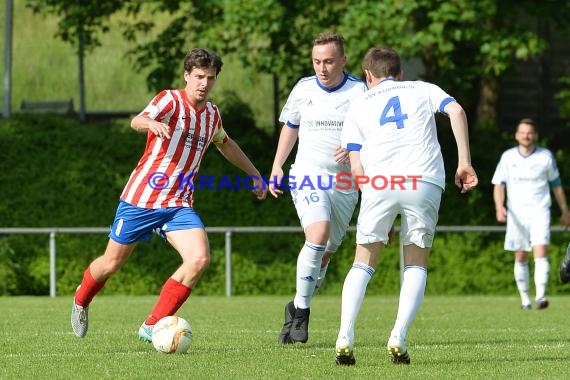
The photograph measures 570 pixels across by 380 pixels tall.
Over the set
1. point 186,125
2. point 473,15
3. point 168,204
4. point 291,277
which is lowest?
point 291,277

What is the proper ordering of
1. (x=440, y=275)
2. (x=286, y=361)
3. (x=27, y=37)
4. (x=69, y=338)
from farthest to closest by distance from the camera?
(x=27, y=37) < (x=440, y=275) < (x=69, y=338) < (x=286, y=361)

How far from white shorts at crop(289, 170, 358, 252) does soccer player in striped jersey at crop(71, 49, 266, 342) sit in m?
0.85

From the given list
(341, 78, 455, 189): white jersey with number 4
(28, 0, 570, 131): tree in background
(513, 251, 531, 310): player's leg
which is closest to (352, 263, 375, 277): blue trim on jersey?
(341, 78, 455, 189): white jersey with number 4

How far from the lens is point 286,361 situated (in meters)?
7.71

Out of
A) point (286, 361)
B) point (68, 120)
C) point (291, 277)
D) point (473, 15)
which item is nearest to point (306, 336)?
point (286, 361)

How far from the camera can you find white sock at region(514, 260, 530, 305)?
14.7 meters

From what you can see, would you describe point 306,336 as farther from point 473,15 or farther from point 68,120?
point 68,120

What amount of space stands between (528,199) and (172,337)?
7.81 m

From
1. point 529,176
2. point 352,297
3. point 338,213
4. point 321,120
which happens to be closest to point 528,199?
point 529,176

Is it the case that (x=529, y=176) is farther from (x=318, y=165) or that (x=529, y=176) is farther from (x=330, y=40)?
(x=330, y=40)

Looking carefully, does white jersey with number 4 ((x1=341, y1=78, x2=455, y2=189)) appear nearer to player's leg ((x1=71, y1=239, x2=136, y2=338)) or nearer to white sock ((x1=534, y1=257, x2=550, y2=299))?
player's leg ((x1=71, y1=239, x2=136, y2=338))

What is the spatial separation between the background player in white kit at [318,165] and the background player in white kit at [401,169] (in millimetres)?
1343

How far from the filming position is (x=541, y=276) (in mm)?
14852

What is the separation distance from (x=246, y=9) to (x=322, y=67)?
9.27 m
